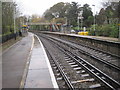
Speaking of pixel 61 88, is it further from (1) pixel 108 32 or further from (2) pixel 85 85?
(1) pixel 108 32

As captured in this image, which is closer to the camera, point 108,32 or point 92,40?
point 92,40

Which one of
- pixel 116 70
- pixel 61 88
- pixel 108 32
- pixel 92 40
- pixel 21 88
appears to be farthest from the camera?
pixel 108 32

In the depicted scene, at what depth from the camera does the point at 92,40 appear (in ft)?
61.1

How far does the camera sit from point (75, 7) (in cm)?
7338

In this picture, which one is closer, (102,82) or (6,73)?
(102,82)

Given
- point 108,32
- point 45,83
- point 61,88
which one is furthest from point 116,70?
point 108,32

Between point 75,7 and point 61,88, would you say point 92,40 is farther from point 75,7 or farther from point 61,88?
point 75,7

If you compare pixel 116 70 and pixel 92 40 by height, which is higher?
pixel 92 40

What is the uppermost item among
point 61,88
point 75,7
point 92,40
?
point 75,7

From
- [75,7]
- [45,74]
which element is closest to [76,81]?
[45,74]

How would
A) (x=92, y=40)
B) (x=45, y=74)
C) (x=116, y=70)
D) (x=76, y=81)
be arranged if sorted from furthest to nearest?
(x=92, y=40)
(x=116, y=70)
(x=45, y=74)
(x=76, y=81)

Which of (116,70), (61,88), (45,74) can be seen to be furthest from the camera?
(116,70)

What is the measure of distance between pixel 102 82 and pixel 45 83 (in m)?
2.25

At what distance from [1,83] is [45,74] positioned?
6.51 feet
